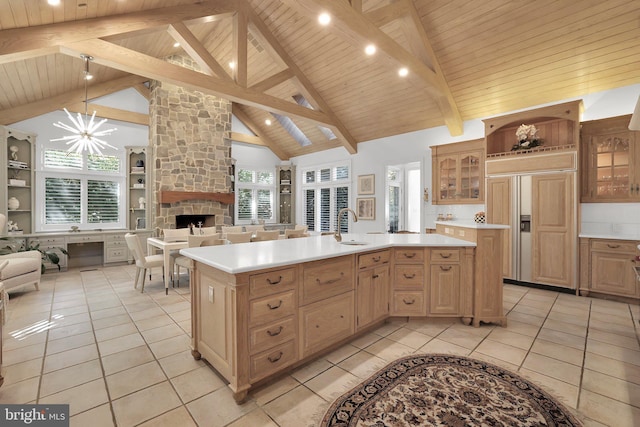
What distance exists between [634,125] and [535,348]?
2023 millimetres

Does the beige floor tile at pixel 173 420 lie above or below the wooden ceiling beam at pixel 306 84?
below

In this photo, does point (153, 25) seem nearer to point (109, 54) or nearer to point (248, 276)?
point (109, 54)

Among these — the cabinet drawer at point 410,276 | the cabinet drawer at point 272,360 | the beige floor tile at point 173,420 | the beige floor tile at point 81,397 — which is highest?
the cabinet drawer at point 410,276

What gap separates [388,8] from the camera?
3.88 metres

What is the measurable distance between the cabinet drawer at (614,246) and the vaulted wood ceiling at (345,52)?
93.8 inches

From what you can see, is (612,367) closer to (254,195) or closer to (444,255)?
(444,255)

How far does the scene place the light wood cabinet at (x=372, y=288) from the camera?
8.52 ft

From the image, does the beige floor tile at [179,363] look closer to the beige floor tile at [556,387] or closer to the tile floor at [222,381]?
the tile floor at [222,381]

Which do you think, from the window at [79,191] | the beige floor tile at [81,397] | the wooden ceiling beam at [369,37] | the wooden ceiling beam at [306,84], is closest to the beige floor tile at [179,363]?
the beige floor tile at [81,397]

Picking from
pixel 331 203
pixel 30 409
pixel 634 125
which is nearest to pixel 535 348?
pixel 634 125

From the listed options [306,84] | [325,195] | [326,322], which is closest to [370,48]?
[306,84]

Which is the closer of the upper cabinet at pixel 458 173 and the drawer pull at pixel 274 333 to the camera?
the drawer pull at pixel 274 333

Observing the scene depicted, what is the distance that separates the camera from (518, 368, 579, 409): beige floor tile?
1.82m

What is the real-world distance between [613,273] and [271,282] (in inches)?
189
